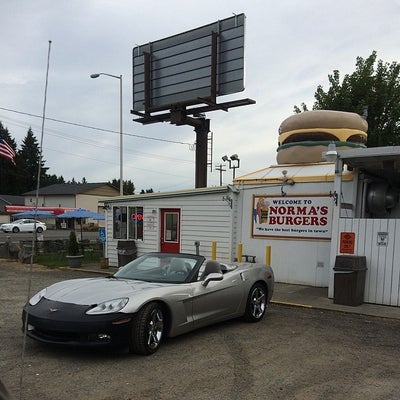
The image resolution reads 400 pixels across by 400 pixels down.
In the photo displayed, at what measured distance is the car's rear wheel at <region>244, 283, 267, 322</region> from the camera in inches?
286

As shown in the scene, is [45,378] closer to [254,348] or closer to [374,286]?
[254,348]

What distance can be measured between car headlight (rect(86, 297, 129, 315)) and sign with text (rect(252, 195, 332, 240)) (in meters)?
7.35

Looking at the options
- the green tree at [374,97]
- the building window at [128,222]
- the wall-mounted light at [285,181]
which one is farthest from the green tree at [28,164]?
the wall-mounted light at [285,181]

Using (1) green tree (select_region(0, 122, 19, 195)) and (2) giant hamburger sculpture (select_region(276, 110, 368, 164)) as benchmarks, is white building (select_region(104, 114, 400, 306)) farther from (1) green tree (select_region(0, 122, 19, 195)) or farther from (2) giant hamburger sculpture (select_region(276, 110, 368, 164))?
(1) green tree (select_region(0, 122, 19, 195))

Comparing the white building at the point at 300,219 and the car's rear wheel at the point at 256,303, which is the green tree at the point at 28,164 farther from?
the car's rear wheel at the point at 256,303

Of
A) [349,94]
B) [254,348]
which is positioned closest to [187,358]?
[254,348]

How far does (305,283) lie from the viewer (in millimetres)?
11711

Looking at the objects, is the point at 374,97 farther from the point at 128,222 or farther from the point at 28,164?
the point at 28,164

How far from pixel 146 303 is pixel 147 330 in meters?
0.31

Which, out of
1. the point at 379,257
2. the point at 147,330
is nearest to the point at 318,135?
the point at 379,257

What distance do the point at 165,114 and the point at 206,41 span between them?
3.10 meters

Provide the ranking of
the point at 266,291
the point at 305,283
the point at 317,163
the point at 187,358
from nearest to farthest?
1. the point at 187,358
2. the point at 266,291
3. the point at 305,283
4. the point at 317,163

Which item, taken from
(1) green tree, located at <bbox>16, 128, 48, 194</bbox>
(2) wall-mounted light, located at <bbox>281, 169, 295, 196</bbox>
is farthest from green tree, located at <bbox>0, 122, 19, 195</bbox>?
(2) wall-mounted light, located at <bbox>281, 169, 295, 196</bbox>

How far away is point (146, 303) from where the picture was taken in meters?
5.44
